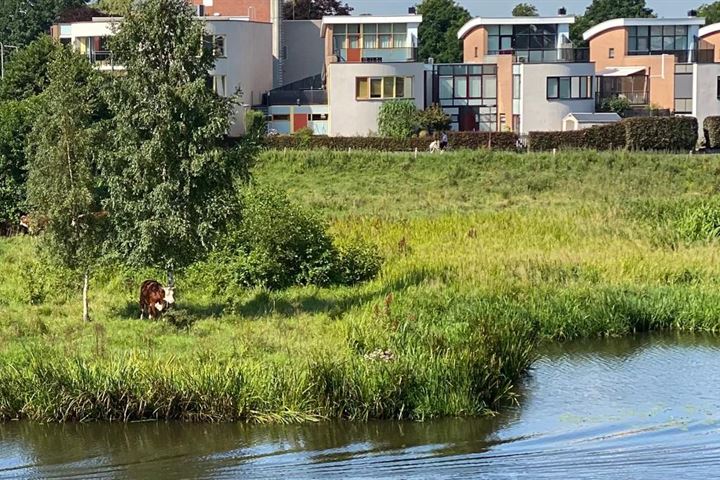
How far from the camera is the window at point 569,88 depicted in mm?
57156

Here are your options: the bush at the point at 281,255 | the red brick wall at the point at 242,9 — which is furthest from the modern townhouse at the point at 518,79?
the bush at the point at 281,255

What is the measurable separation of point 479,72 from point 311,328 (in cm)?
4248

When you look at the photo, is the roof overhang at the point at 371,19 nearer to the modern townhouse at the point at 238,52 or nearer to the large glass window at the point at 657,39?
the modern townhouse at the point at 238,52

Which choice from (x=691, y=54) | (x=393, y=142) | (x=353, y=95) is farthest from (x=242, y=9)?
(x=691, y=54)

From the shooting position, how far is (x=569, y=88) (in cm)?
5716

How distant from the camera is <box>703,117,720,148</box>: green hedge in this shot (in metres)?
50.3

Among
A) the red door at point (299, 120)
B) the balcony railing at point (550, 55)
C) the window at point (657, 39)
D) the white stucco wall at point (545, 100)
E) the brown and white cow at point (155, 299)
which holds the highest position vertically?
the window at point (657, 39)

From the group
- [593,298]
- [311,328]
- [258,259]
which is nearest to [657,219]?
[593,298]

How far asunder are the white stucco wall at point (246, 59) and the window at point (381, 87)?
5696 millimetres

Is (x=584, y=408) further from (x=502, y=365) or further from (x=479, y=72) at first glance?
(x=479, y=72)

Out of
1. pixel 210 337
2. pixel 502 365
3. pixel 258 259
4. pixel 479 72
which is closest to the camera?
pixel 502 365

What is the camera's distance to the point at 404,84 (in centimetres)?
5634

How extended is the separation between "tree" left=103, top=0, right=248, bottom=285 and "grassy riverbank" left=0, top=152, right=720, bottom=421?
1.64 m

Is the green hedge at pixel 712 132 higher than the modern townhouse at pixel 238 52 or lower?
lower
